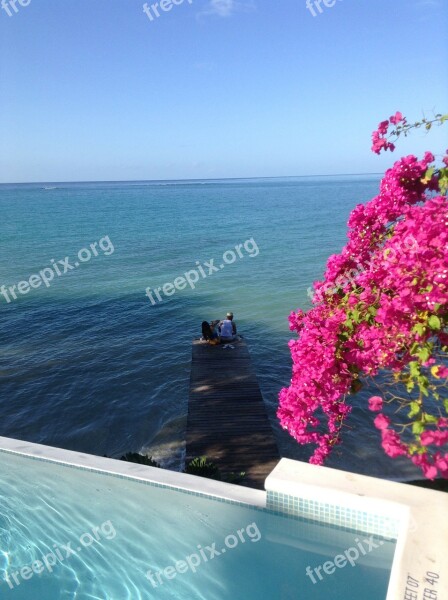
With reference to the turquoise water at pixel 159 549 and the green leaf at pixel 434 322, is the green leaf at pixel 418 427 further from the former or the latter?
the turquoise water at pixel 159 549

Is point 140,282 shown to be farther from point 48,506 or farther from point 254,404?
point 48,506

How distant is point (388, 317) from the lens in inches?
127

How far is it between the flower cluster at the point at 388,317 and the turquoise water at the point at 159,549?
4.44 feet

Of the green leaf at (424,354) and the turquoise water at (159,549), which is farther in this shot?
the turquoise water at (159,549)

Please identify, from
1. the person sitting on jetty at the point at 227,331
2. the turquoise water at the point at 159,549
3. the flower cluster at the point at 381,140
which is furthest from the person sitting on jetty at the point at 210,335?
the flower cluster at the point at 381,140

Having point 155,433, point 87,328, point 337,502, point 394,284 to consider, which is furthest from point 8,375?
point 394,284

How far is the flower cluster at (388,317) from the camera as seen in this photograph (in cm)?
304

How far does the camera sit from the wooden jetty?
34.9 feet

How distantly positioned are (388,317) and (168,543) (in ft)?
14.8

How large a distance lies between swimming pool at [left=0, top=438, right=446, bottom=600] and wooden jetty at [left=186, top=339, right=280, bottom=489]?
159 inches

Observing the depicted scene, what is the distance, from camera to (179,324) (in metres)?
23.7

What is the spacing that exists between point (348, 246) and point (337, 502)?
2.83 meters

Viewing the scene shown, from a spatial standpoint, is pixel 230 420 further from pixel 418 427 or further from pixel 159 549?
pixel 418 427

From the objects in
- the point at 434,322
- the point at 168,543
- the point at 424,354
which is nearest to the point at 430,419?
the point at 424,354
